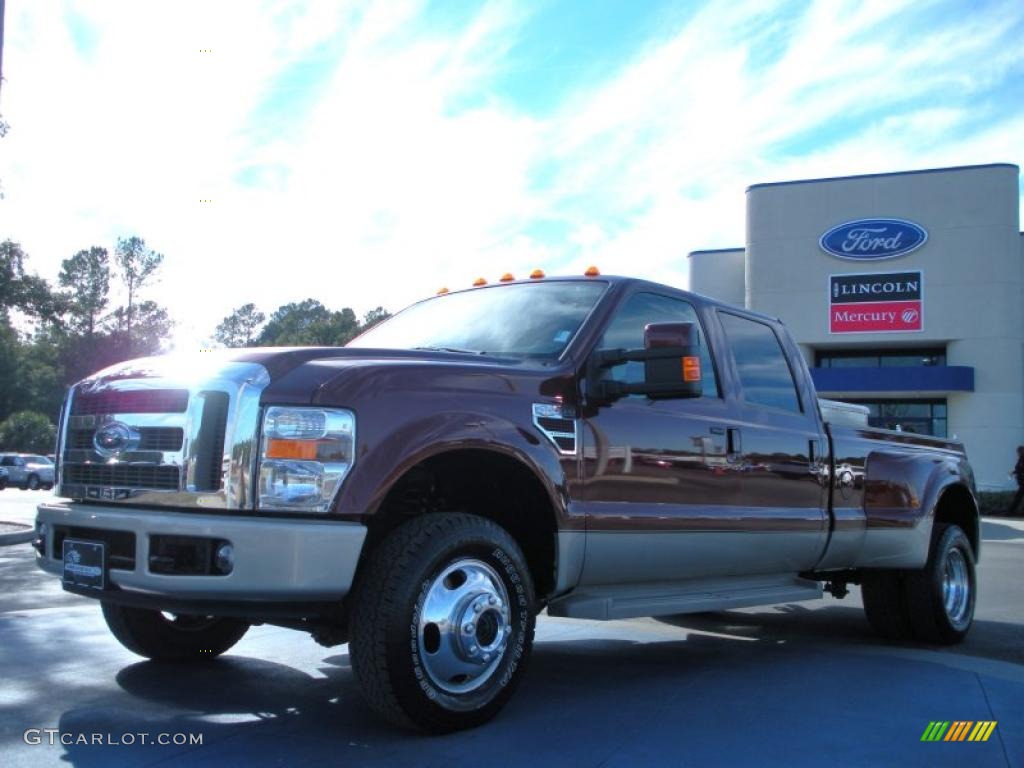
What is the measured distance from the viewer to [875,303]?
34.5 meters

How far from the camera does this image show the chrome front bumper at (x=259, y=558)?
11.2 ft

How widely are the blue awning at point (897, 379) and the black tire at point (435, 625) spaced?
30414 millimetres

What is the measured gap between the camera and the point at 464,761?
3.52m

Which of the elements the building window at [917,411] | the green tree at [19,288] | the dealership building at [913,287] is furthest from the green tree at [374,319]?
the building window at [917,411]

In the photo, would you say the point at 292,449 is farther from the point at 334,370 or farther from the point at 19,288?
the point at 19,288

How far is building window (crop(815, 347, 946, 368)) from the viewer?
36.2 metres

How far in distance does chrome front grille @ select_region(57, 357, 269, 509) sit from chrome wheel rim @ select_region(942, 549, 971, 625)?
501cm

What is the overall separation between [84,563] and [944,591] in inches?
208

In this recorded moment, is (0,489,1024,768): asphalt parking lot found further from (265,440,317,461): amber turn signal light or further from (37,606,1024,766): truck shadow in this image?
(265,440,317,461): amber turn signal light

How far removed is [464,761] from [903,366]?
34.5 meters

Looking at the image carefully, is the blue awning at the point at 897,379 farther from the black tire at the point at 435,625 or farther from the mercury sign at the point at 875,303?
the black tire at the point at 435,625

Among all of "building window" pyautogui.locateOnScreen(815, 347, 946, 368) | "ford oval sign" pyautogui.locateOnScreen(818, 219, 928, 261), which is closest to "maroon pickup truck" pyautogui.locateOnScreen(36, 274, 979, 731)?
"ford oval sign" pyautogui.locateOnScreen(818, 219, 928, 261)

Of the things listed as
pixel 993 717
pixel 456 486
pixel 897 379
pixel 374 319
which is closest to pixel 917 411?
pixel 897 379

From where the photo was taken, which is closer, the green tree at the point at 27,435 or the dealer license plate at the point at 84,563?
the dealer license plate at the point at 84,563
